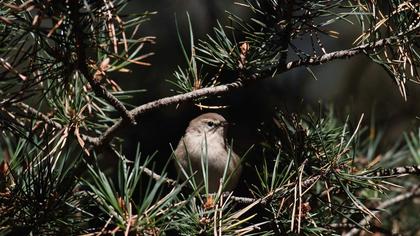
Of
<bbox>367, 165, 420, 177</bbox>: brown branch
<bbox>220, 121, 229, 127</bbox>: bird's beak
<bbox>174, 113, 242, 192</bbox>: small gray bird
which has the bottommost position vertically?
<bbox>174, 113, 242, 192</bbox>: small gray bird

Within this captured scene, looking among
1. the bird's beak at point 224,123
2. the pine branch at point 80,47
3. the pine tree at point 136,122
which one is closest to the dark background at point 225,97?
the bird's beak at point 224,123

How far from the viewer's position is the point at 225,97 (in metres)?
2.44

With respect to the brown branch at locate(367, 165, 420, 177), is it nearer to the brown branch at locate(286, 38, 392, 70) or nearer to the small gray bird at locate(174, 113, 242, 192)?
the brown branch at locate(286, 38, 392, 70)

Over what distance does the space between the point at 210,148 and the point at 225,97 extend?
235 millimetres

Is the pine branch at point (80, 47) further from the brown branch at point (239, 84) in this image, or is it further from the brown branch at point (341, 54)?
the brown branch at point (341, 54)

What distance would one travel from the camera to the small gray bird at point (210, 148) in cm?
238

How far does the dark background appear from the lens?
7.65 ft

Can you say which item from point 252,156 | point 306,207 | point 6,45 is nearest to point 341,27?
point 252,156

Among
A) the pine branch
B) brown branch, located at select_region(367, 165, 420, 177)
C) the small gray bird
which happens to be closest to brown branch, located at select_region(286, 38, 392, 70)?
brown branch, located at select_region(367, 165, 420, 177)

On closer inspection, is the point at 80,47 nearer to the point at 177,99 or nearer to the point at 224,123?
the point at 177,99

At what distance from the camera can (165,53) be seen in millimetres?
2557

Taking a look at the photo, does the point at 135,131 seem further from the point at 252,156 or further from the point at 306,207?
the point at 306,207

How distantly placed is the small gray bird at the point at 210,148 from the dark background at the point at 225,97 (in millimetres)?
51

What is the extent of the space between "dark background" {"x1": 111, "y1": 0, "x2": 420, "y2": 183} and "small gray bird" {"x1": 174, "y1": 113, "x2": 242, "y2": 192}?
0.05 m
